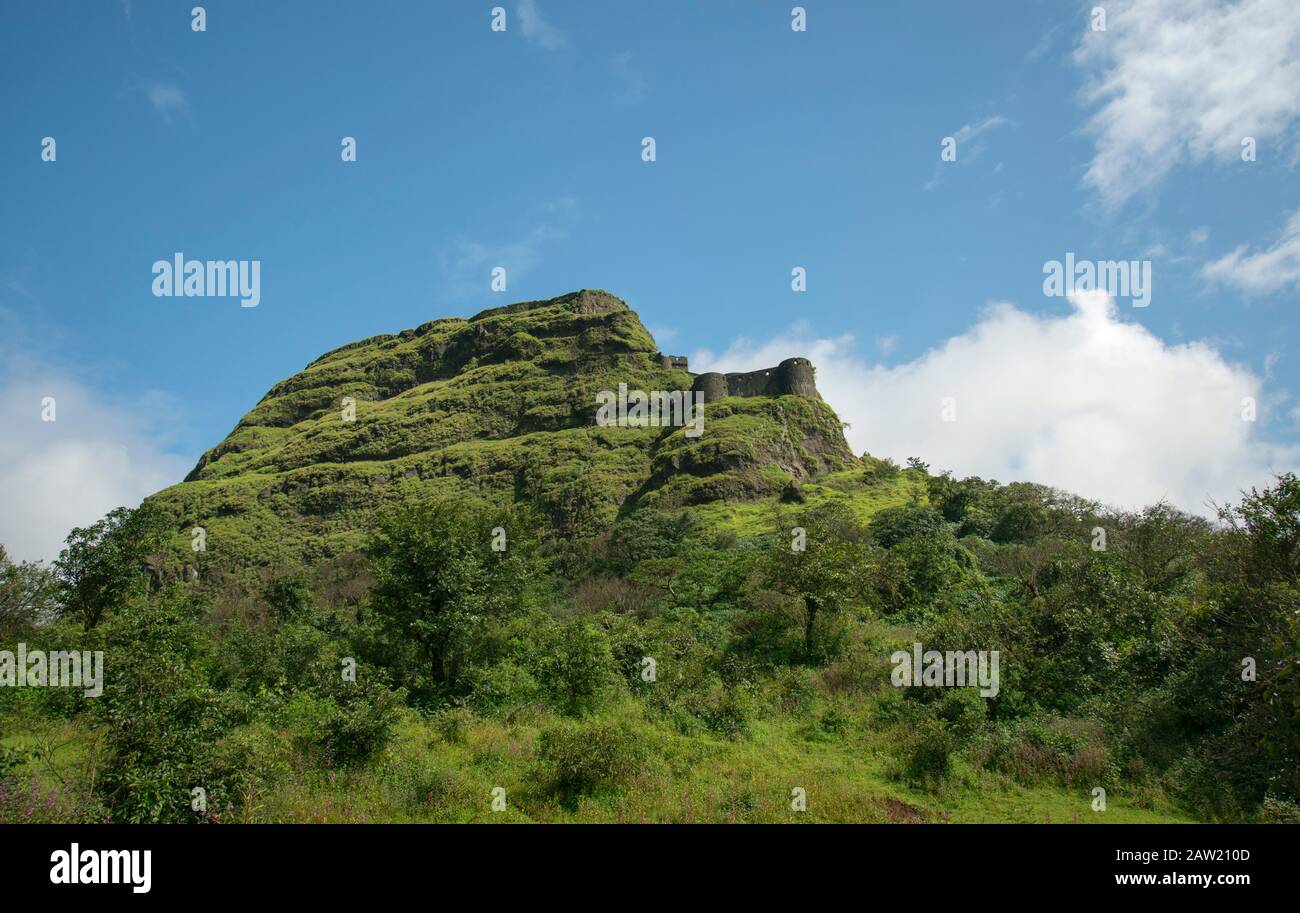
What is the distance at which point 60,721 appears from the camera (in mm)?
18781

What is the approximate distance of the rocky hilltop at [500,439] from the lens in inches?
2844

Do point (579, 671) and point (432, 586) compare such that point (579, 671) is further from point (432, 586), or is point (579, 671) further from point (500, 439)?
point (500, 439)

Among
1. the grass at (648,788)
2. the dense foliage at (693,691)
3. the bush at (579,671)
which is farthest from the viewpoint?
the bush at (579,671)

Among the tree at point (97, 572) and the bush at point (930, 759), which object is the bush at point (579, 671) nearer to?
the bush at point (930, 759)

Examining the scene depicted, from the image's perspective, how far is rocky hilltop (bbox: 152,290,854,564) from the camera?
7225 cm

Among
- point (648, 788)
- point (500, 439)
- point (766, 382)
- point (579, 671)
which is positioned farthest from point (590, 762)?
point (500, 439)

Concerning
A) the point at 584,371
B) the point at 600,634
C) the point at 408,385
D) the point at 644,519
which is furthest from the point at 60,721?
the point at 408,385

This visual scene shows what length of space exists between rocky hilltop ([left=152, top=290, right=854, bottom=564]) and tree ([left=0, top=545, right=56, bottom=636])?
28.8m

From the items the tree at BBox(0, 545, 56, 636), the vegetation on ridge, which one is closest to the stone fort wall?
the vegetation on ridge

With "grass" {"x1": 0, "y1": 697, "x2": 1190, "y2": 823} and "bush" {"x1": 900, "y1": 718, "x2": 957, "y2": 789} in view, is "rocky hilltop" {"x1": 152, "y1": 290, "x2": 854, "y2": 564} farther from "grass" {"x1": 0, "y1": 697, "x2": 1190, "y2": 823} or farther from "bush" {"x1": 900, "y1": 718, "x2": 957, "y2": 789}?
"bush" {"x1": 900, "y1": 718, "x2": 957, "y2": 789}

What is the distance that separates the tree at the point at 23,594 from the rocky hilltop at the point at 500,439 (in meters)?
28.8

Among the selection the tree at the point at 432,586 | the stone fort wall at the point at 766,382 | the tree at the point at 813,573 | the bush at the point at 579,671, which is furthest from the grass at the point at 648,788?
the stone fort wall at the point at 766,382

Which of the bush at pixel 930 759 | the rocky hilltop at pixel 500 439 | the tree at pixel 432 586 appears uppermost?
the rocky hilltop at pixel 500 439

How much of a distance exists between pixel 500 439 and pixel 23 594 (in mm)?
71533
